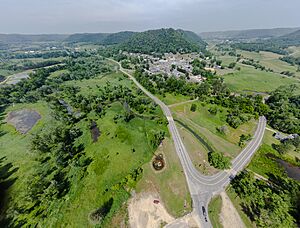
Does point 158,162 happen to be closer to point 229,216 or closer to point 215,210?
point 215,210

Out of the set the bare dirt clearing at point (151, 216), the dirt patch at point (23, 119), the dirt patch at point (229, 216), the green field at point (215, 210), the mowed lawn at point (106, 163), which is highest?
the mowed lawn at point (106, 163)

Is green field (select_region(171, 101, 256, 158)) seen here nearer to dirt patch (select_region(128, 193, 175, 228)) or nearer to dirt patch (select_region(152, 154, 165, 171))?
dirt patch (select_region(152, 154, 165, 171))

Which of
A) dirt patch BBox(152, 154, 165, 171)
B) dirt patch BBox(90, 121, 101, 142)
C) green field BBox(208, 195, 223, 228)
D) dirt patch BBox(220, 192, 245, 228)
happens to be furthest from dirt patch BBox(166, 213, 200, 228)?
dirt patch BBox(90, 121, 101, 142)

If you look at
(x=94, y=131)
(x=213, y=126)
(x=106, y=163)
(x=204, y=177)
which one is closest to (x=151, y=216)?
(x=204, y=177)

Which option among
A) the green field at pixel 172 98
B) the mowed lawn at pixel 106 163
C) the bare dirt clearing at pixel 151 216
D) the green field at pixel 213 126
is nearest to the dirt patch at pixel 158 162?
the mowed lawn at pixel 106 163

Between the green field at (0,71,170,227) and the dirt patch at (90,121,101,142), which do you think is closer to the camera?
the green field at (0,71,170,227)

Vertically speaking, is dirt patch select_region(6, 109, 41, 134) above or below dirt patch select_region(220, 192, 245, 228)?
below

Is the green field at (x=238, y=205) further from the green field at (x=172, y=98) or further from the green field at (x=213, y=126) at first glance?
the green field at (x=172, y=98)
